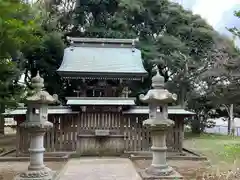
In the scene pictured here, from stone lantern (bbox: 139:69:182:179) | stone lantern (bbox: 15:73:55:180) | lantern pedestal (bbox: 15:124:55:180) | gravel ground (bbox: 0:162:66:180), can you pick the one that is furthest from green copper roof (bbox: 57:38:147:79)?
lantern pedestal (bbox: 15:124:55:180)

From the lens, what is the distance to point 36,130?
6.88 m

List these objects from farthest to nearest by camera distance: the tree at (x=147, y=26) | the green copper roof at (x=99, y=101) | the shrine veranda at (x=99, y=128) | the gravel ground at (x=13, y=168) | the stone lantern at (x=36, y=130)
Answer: the tree at (x=147, y=26)
the green copper roof at (x=99, y=101)
the shrine veranda at (x=99, y=128)
the gravel ground at (x=13, y=168)
the stone lantern at (x=36, y=130)

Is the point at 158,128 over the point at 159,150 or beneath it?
over

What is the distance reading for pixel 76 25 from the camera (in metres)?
22.2

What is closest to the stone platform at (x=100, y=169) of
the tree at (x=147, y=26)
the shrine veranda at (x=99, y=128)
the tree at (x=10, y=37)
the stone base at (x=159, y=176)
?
the stone base at (x=159, y=176)

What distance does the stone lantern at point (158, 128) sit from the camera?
23.0ft

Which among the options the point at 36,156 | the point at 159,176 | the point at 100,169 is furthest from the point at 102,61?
the point at 159,176

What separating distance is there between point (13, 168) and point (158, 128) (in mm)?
4538

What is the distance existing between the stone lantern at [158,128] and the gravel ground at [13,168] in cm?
286

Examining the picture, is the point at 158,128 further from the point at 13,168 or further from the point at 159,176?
the point at 13,168

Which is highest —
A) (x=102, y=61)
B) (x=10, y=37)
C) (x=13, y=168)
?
(x=102, y=61)

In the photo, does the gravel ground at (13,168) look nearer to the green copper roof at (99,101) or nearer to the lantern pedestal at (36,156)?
the lantern pedestal at (36,156)

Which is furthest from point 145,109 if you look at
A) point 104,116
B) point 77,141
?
point 77,141

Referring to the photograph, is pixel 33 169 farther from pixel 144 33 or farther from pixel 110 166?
pixel 144 33
